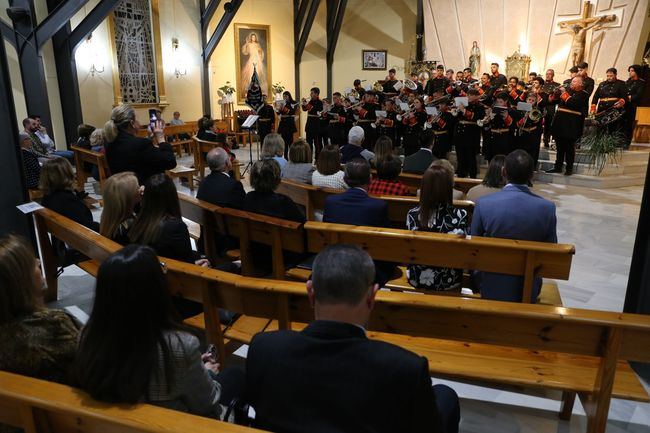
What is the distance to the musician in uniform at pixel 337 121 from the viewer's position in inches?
406

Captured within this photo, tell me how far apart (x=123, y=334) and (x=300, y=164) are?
3.99 metres

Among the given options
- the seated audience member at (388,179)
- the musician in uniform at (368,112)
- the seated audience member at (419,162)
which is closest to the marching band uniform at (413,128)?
the musician in uniform at (368,112)

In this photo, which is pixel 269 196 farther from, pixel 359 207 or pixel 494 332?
pixel 494 332

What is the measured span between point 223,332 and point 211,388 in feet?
3.77

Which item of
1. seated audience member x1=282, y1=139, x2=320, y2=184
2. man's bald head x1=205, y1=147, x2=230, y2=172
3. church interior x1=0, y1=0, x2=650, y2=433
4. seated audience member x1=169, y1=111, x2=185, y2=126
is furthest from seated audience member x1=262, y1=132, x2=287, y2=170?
seated audience member x1=169, y1=111, x2=185, y2=126

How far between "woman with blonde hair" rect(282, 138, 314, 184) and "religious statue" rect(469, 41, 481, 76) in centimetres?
947

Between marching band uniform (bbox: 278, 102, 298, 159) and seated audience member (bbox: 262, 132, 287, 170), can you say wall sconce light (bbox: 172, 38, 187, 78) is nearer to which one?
marching band uniform (bbox: 278, 102, 298, 159)

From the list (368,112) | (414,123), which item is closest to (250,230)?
(414,123)

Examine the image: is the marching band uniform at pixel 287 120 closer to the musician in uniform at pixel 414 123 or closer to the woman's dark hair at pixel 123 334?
the musician in uniform at pixel 414 123

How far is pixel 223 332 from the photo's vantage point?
8.91ft

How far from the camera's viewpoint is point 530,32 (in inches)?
488

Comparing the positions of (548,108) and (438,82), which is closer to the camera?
(548,108)

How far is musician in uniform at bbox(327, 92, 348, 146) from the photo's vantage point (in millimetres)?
10320

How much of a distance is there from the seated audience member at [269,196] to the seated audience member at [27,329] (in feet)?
6.63
